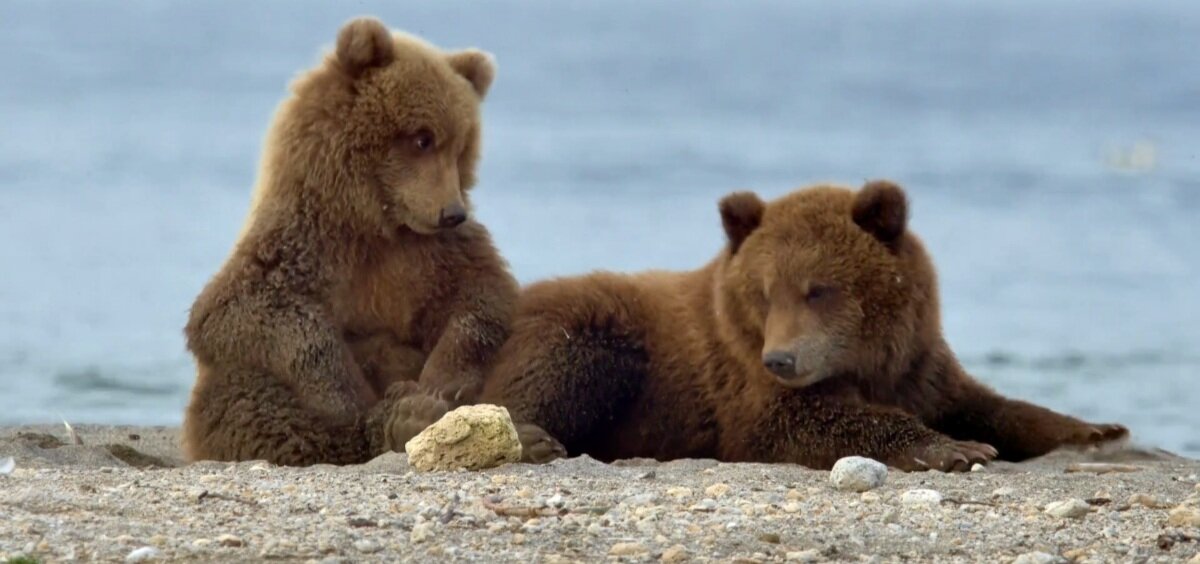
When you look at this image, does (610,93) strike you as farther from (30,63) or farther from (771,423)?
(771,423)

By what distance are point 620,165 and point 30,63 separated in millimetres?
23251

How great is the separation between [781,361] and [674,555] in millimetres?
2299

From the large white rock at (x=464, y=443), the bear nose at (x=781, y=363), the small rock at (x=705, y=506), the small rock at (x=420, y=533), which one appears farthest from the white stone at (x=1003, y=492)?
the small rock at (x=420, y=533)

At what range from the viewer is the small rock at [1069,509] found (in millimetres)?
6340

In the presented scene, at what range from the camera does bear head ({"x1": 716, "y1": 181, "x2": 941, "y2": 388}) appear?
8.11 m

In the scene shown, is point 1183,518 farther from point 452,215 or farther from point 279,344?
point 279,344

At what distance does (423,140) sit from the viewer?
8.18 meters

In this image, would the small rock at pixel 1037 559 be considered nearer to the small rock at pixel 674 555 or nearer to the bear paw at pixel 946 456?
the small rock at pixel 674 555

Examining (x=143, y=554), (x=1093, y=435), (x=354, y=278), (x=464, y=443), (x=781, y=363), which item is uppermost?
(x=354, y=278)

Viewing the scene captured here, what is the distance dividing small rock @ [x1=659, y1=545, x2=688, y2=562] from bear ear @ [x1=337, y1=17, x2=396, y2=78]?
9.93ft

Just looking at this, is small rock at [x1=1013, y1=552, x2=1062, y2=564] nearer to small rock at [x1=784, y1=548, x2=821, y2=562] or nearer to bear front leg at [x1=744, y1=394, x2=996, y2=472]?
small rock at [x1=784, y1=548, x2=821, y2=562]

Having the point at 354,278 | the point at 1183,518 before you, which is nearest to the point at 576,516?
the point at 1183,518

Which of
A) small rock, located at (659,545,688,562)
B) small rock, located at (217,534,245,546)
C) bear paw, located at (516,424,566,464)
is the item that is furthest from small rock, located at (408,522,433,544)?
bear paw, located at (516,424,566,464)

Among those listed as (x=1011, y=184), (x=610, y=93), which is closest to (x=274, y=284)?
(x=1011, y=184)
